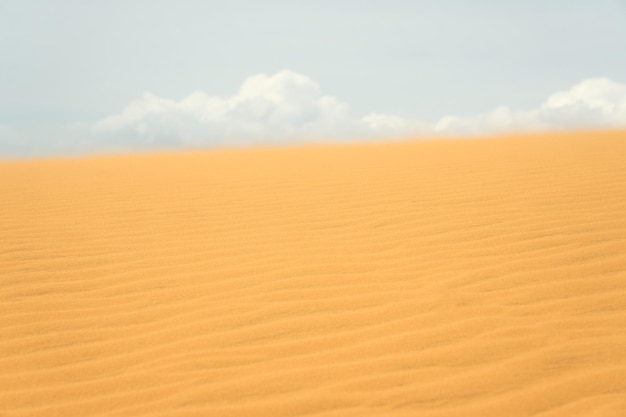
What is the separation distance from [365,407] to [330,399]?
6.9 inches

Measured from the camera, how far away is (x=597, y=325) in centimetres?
375

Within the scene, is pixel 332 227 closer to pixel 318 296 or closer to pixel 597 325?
pixel 318 296

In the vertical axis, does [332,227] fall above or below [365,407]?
above

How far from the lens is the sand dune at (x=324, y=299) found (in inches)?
126

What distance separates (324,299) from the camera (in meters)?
4.17

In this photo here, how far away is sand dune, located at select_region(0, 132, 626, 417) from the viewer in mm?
3201

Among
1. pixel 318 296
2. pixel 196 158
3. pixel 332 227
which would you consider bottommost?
pixel 318 296

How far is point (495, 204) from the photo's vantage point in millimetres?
6141

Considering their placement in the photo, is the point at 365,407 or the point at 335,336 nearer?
the point at 365,407

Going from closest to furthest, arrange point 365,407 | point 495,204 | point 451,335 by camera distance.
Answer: point 365,407, point 451,335, point 495,204

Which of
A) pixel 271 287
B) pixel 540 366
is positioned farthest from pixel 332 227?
pixel 540 366

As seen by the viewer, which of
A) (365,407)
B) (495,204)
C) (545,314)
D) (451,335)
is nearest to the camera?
(365,407)

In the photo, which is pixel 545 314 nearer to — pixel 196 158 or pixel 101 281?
pixel 101 281

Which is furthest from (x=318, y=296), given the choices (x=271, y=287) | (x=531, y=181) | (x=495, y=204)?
(x=531, y=181)
